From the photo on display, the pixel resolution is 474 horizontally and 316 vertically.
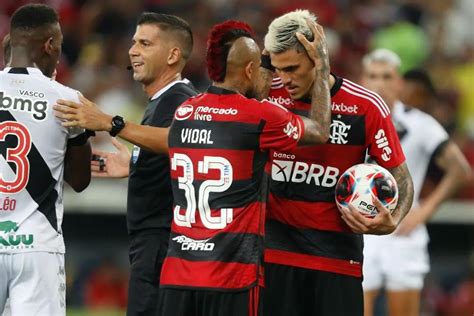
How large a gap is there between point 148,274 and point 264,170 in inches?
53.1

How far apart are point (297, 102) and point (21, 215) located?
197 centimetres

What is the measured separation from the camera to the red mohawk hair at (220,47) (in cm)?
707

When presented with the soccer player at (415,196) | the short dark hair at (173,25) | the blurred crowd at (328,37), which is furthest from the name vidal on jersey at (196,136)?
the blurred crowd at (328,37)

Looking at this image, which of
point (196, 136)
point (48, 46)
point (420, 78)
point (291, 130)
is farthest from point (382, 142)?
point (420, 78)

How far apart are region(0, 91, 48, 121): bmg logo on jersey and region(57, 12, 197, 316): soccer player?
75cm

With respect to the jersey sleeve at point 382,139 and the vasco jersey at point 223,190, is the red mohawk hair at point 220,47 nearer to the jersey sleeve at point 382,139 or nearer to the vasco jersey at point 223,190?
A: the vasco jersey at point 223,190

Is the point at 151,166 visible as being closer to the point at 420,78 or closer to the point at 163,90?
the point at 163,90

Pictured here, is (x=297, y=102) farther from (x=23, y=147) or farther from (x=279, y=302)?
(x=23, y=147)

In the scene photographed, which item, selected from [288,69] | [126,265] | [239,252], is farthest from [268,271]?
[126,265]

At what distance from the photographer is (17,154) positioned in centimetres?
720

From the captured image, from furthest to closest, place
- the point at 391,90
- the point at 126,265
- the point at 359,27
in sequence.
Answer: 1. the point at 359,27
2. the point at 126,265
3. the point at 391,90

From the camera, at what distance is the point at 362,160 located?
308 inches

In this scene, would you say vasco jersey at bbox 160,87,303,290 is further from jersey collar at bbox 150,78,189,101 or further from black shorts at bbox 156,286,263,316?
jersey collar at bbox 150,78,189,101

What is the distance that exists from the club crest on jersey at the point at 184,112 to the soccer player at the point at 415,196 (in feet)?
14.5
